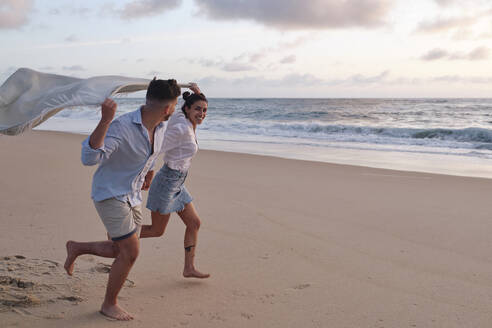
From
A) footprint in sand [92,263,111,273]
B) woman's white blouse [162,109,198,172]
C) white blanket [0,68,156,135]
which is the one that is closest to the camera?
white blanket [0,68,156,135]

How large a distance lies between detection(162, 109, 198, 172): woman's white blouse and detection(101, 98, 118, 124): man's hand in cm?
95

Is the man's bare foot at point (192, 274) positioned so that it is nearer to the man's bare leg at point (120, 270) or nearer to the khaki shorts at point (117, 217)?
the man's bare leg at point (120, 270)

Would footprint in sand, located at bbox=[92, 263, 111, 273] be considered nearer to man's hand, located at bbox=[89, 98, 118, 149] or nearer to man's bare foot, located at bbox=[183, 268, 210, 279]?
man's bare foot, located at bbox=[183, 268, 210, 279]

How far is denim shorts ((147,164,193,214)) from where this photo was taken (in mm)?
3721

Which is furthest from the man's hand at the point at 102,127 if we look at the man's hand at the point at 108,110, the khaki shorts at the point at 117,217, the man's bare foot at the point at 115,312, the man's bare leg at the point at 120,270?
the man's bare foot at the point at 115,312

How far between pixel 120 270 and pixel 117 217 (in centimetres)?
39

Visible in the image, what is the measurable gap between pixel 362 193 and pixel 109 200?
5553 mm

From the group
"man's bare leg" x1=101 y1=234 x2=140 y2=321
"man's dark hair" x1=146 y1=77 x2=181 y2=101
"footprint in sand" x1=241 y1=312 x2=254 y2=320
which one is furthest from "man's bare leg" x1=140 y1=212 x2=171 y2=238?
"man's dark hair" x1=146 y1=77 x2=181 y2=101

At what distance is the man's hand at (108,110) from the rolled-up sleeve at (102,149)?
0.52ft

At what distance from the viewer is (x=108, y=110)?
2621 millimetres

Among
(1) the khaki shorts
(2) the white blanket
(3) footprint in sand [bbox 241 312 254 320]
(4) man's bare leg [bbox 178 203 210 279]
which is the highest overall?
(2) the white blanket

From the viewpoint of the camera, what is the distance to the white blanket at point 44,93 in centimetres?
286

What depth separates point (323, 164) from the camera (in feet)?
37.9

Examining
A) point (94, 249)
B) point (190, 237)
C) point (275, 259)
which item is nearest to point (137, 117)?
point (94, 249)
